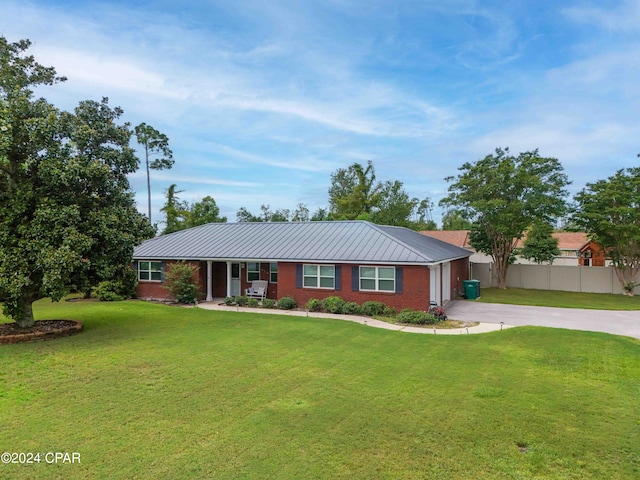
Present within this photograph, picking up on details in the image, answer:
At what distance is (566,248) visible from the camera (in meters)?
42.8

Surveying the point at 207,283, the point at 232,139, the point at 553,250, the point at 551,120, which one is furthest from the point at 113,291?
the point at 553,250

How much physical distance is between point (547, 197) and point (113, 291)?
980 inches

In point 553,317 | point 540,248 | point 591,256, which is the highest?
point 540,248

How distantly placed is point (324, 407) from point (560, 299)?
19557 mm

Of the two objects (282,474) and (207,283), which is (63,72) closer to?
(207,283)

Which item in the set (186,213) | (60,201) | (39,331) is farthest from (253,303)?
(186,213)

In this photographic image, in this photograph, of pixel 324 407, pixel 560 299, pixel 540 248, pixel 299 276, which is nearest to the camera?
pixel 324 407

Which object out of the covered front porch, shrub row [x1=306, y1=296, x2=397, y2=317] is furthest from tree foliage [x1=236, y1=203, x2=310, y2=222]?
shrub row [x1=306, y1=296, x2=397, y2=317]

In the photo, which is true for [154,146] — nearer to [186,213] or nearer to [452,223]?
[186,213]

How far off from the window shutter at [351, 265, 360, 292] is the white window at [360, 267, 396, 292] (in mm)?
127

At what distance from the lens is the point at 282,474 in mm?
4645

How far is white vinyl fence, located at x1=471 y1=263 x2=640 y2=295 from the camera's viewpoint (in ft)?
81.1

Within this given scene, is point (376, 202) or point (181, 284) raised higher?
point (376, 202)

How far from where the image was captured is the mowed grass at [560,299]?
19.4 m
